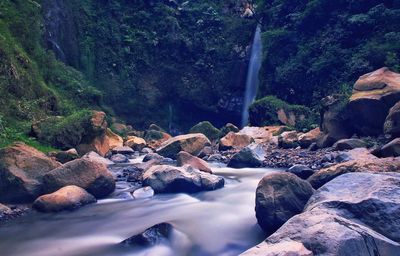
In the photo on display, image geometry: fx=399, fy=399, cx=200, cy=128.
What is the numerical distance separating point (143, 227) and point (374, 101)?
10.3 m

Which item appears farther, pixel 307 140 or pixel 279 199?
pixel 307 140

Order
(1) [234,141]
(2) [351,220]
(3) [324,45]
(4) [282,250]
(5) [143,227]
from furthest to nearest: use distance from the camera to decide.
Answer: (3) [324,45]
(1) [234,141]
(5) [143,227]
(2) [351,220]
(4) [282,250]

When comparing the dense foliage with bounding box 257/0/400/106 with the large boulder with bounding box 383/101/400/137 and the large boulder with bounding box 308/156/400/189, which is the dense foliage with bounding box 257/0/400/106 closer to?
the large boulder with bounding box 383/101/400/137

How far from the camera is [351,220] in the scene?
179 inches

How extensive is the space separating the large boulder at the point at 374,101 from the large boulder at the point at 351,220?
916 cm

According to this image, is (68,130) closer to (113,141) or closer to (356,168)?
(113,141)

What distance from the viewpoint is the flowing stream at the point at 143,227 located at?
5734 millimetres

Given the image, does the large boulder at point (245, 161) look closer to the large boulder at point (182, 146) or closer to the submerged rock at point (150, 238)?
the large boulder at point (182, 146)

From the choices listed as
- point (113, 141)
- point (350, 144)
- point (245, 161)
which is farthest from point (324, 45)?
point (245, 161)

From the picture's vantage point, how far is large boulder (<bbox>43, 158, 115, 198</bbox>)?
314 inches

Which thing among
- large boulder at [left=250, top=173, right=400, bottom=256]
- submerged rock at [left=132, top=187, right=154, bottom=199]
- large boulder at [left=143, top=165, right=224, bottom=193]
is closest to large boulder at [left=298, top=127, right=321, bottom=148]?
large boulder at [left=143, top=165, right=224, bottom=193]

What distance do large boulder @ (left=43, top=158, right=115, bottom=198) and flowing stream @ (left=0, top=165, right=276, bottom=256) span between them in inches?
14.2

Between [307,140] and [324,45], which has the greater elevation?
[324,45]

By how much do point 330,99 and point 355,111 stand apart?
1583 mm
